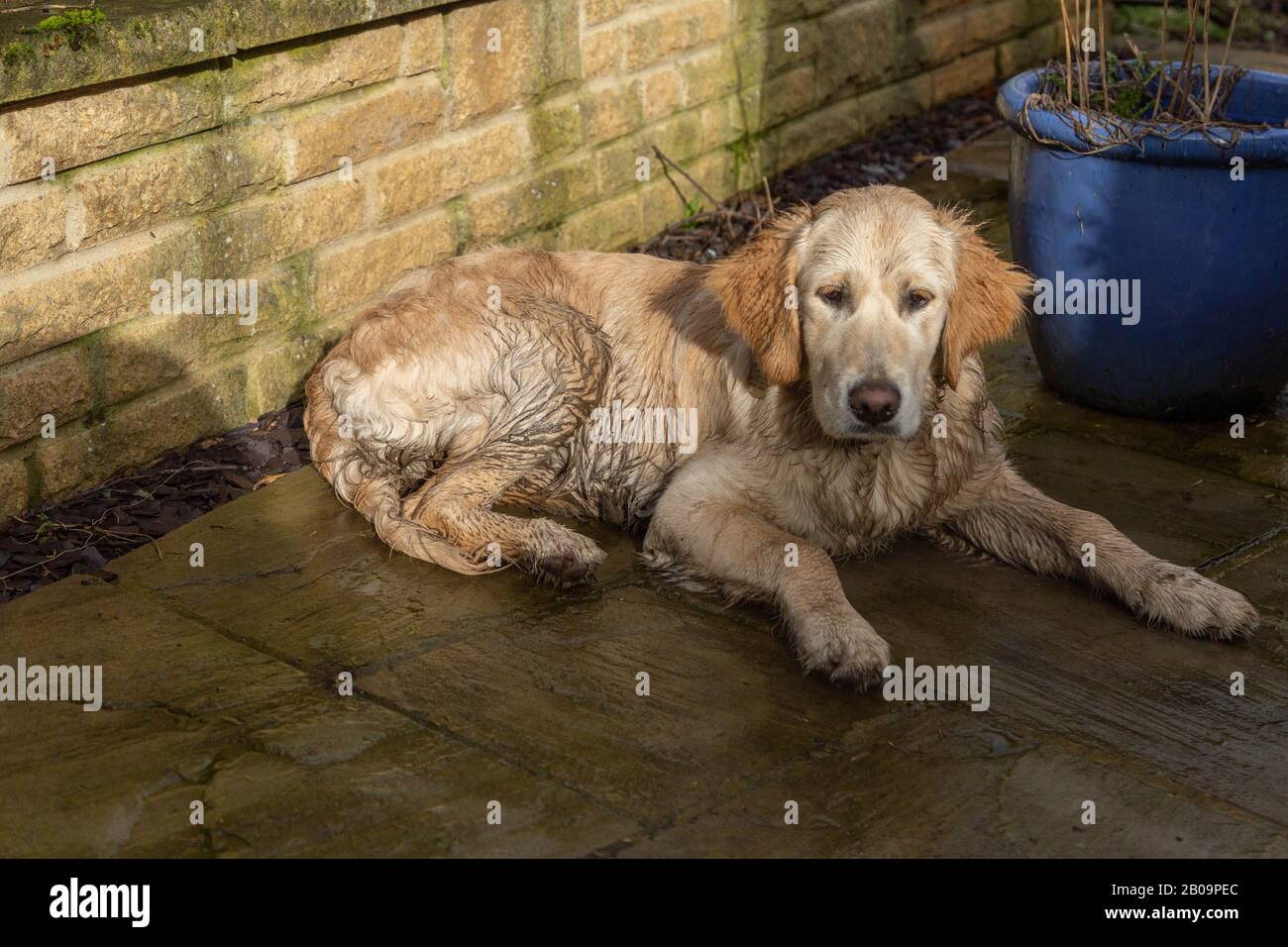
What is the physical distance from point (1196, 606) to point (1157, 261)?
1.65 m

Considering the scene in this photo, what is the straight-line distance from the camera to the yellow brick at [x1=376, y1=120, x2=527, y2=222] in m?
5.84

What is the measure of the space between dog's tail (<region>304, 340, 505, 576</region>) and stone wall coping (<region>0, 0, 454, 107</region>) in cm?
112

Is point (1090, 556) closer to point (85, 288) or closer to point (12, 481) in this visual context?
point (85, 288)

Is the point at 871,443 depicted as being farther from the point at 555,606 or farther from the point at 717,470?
the point at 555,606

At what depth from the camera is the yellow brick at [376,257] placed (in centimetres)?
569

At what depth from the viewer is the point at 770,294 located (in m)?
4.42

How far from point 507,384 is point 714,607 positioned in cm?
118

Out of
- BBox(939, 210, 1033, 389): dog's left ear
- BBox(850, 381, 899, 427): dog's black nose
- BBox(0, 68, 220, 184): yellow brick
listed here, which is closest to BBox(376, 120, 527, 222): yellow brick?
BBox(0, 68, 220, 184): yellow brick

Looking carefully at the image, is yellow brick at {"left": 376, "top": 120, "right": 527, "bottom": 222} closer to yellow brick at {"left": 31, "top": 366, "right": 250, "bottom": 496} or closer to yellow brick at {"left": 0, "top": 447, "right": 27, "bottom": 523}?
yellow brick at {"left": 31, "top": 366, "right": 250, "bottom": 496}

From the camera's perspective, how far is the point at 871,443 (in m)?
4.59

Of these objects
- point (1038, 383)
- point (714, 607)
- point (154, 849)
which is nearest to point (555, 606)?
point (714, 607)

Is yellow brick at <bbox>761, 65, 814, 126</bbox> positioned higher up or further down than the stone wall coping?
further down

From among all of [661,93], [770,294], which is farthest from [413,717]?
[661,93]

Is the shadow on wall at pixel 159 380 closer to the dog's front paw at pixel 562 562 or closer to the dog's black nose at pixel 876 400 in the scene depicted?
the dog's front paw at pixel 562 562
